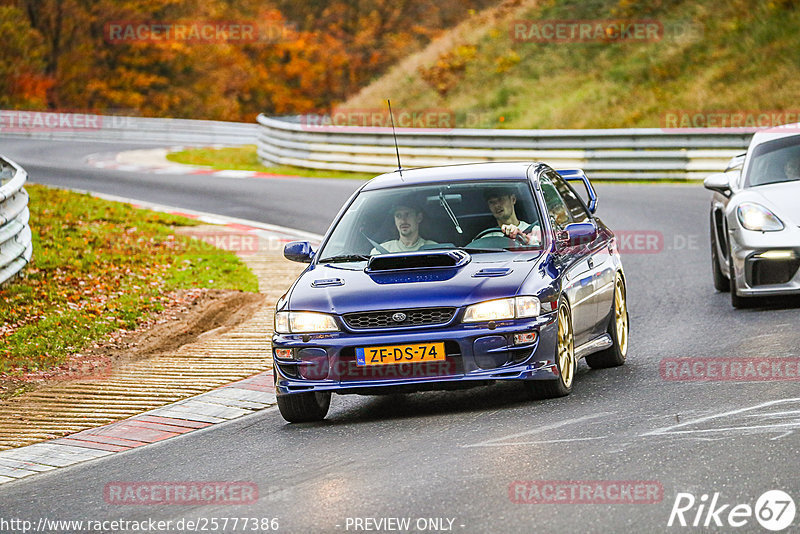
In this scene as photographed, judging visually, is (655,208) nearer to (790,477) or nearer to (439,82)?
(790,477)

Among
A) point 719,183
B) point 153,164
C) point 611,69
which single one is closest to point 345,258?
point 719,183

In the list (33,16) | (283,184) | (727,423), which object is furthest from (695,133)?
(33,16)

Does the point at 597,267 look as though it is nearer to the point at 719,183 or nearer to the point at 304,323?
the point at 304,323

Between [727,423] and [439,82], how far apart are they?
3414 centimetres

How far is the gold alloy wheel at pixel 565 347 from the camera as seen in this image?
8.20 m

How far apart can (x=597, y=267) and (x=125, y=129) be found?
121 ft

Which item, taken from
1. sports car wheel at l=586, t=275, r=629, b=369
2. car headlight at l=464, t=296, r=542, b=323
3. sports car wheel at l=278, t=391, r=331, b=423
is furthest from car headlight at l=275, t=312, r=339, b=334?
sports car wheel at l=586, t=275, r=629, b=369

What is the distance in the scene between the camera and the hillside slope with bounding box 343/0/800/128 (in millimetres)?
30828

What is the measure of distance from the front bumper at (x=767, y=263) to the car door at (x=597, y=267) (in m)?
1.95

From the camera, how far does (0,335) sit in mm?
11617

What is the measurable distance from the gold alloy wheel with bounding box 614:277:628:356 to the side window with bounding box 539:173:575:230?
2.25ft

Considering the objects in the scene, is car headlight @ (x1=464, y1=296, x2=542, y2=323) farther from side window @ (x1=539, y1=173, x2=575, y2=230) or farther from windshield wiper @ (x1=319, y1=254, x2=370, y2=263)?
side window @ (x1=539, y1=173, x2=575, y2=230)

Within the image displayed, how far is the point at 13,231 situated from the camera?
44.5ft

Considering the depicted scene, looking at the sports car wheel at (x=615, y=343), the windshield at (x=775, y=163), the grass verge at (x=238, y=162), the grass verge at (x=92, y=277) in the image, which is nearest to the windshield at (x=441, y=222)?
the sports car wheel at (x=615, y=343)
